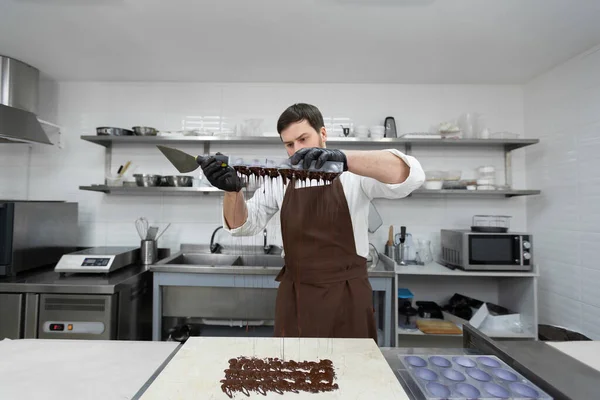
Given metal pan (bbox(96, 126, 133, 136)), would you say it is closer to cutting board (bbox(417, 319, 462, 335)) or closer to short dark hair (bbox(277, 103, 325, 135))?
short dark hair (bbox(277, 103, 325, 135))

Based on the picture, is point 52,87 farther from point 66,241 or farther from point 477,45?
point 477,45

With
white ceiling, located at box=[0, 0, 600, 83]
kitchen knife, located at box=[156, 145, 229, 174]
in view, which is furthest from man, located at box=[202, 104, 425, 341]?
white ceiling, located at box=[0, 0, 600, 83]

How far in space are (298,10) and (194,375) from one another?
7.28 feet

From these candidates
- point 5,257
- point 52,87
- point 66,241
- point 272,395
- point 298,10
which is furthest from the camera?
point 52,87

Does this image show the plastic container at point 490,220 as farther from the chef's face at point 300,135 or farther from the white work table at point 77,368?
the white work table at point 77,368

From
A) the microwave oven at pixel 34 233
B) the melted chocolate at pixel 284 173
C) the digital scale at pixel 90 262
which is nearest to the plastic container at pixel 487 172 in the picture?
the melted chocolate at pixel 284 173

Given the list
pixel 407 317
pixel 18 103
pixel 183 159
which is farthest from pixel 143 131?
pixel 407 317

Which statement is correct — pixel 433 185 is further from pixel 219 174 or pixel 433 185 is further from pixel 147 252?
pixel 147 252

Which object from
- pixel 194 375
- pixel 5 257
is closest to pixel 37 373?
pixel 194 375

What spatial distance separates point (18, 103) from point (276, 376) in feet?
11.3

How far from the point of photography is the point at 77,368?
100cm

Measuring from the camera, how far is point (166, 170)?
321cm

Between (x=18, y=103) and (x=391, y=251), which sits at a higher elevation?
(x=18, y=103)

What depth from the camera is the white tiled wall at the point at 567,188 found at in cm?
243
